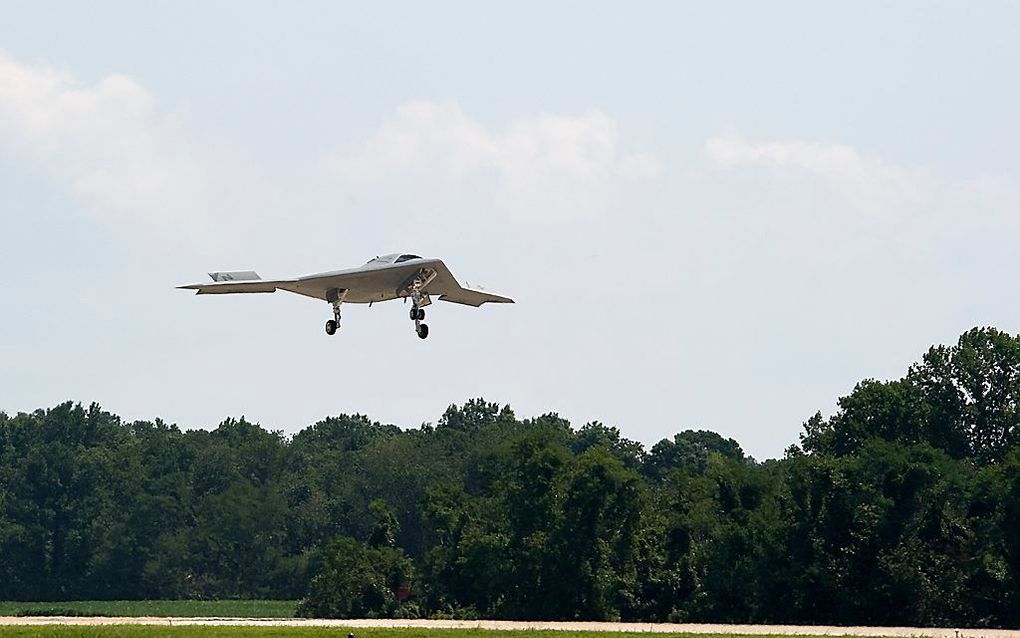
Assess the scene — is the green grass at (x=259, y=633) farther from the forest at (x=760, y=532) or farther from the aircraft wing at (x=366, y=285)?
the forest at (x=760, y=532)

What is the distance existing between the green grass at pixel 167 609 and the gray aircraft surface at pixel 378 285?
2044 inches

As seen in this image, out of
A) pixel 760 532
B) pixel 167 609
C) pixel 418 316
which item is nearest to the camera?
pixel 418 316

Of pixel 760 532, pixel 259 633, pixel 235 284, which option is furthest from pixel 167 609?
pixel 235 284

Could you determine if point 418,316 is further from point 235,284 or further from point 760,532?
point 760,532

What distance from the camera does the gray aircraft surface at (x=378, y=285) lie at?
61.7 m

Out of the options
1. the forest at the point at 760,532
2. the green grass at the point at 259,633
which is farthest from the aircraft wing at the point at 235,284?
the forest at the point at 760,532

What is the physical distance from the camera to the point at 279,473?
181500 mm

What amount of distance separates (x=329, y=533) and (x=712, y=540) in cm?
6990

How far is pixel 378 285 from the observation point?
62.5 metres

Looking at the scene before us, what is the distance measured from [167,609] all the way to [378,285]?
71248 millimetres

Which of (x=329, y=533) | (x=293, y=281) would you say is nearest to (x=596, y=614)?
(x=293, y=281)

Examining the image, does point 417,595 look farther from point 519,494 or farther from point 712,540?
point 712,540

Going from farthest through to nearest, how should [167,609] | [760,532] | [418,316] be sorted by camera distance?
1. [167,609]
2. [760,532]
3. [418,316]

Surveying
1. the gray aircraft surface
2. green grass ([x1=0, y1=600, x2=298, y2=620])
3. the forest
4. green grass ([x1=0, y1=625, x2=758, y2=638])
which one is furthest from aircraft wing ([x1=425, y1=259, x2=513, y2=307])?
green grass ([x1=0, y1=600, x2=298, y2=620])
